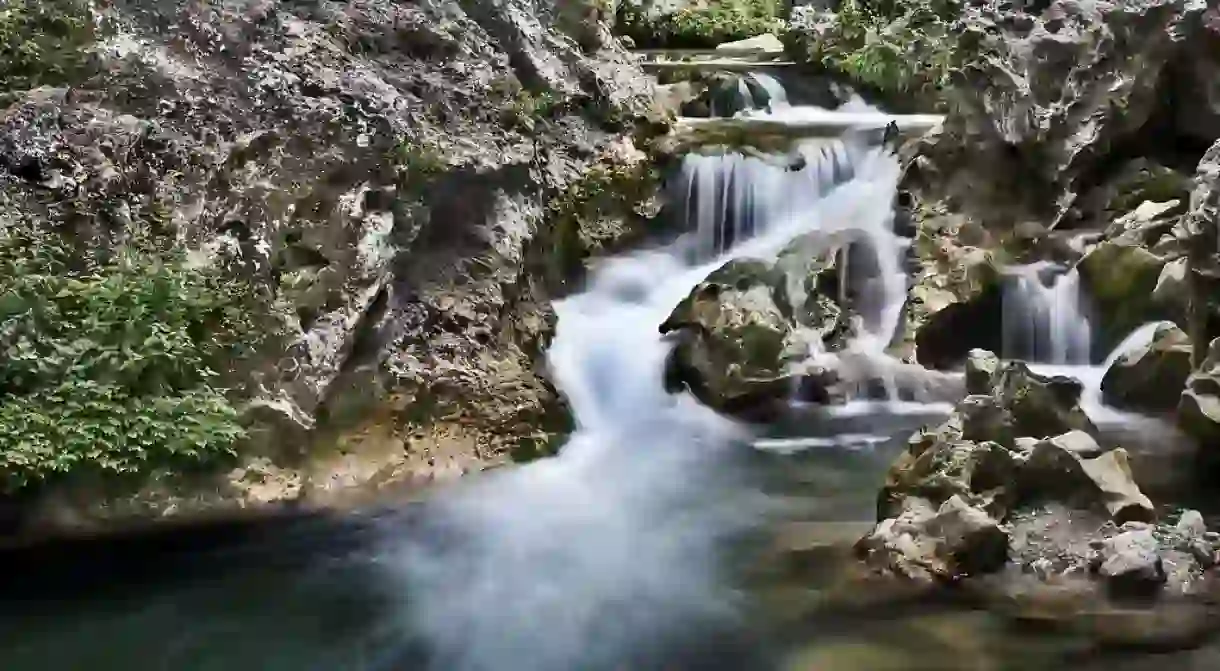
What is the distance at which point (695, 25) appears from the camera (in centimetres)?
2045

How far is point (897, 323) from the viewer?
35.1ft

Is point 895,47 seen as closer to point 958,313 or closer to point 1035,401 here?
point 958,313

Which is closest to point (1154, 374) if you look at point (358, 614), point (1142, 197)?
point (1142, 197)

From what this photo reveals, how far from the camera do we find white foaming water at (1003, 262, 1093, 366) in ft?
33.8

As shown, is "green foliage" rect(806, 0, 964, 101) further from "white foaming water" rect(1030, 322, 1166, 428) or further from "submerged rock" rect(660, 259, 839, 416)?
"submerged rock" rect(660, 259, 839, 416)

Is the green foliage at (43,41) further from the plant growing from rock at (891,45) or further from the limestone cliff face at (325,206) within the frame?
the plant growing from rock at (891,45)

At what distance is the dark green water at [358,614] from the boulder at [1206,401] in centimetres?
257

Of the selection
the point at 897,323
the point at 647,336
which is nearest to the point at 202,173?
the point at 647,336

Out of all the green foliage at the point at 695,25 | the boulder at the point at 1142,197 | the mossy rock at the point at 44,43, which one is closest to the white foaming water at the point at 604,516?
the boulder at the point at 1142,197

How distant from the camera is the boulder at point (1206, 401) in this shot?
7680mm

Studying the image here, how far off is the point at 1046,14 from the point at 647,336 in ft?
20.1

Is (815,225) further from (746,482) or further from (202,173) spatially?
(202,173)

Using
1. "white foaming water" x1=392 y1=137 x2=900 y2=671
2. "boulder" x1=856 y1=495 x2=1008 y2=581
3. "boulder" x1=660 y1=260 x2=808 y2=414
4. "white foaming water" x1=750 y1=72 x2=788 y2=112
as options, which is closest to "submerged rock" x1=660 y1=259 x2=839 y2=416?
"boulder" x1=660 y1=260 x2=808 y2=414

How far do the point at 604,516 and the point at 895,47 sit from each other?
10321mm
